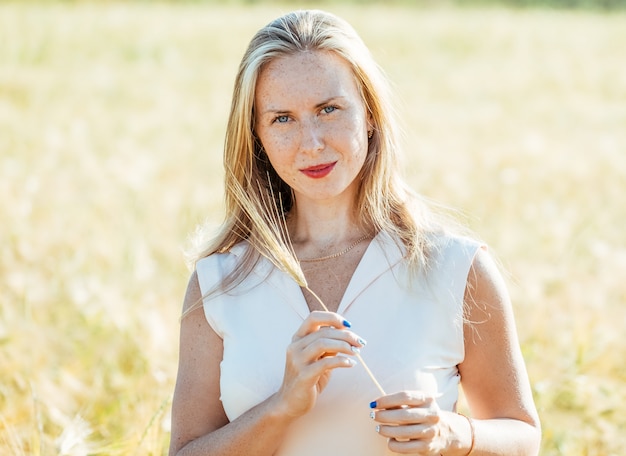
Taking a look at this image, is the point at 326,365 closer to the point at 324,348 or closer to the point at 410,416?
the point at 324,348

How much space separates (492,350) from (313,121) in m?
0.70

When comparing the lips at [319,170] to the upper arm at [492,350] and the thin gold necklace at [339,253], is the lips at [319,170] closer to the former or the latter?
the thin gold necklace at [339,253]

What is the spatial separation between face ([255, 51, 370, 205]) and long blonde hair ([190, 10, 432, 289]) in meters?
0.03

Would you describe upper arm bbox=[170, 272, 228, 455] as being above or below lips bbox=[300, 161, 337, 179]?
below

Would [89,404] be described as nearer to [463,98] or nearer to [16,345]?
[16,345]

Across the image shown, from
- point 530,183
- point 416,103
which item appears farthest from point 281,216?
point 416,103

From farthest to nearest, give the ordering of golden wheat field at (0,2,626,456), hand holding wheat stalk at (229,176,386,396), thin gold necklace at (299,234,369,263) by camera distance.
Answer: golden wheat field at (0,2,626,456)
thin gold necklace at (299,234,369,263)
hand holding wheat stalk at (229,176,386,396)

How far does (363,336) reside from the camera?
7.88ft

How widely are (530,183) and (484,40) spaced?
1183 cm

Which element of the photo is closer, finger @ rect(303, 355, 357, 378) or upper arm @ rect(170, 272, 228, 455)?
finger @ rect(303, 355, 357, 378)

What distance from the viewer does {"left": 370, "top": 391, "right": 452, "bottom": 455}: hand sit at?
2104 millimetres

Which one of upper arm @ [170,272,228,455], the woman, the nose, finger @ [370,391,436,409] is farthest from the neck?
finger @ [370,391,436,409]

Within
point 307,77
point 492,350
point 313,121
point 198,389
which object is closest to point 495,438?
point 492,350

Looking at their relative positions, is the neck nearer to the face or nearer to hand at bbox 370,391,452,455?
the face
